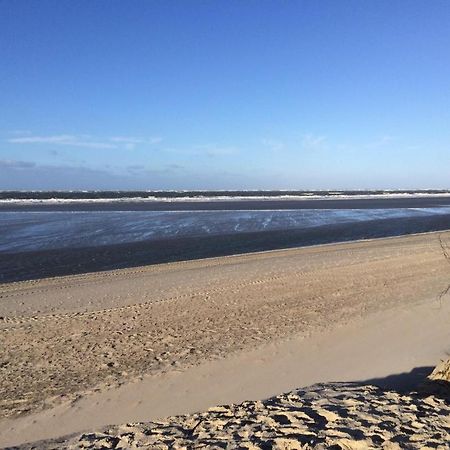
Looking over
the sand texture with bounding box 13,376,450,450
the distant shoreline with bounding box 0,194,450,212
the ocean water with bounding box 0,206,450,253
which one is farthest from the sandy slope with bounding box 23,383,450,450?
the distant shoreline with bounding box 0,194,450,212

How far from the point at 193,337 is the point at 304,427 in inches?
180

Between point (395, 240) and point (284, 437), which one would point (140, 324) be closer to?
point (284, 437)

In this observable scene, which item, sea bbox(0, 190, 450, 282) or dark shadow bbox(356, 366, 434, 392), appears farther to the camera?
sea bbox(0, 190, 450, 282)

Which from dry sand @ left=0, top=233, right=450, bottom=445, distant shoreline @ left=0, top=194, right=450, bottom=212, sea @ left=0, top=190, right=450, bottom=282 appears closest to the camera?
dry sand @ left=0, top=233, right=450, bottom=445

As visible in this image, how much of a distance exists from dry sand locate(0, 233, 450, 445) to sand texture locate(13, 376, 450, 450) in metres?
1.18

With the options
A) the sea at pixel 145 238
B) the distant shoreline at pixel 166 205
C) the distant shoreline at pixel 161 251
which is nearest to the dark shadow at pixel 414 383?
the distant shoreline at pixel 161 251

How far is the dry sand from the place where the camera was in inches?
252

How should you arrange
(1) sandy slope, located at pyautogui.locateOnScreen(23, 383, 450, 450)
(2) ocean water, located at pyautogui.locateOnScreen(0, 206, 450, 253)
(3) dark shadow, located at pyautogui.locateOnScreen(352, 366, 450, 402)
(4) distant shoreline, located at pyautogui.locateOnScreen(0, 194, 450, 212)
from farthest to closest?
1. (4) distant shoreline, located at pyautogui.locateOnScreen(0, 194, 450, 212)
2. (2) ocean water, located at pyautogui.locateOnScreen(0, 206, 450, 253)
3. (3) dark shadow, located at pyautogui.locateOnScreen(352, 366, 450, 402)
4. (1) sandy slope, located at pyautogui.locateOnScreen(23, 383, 450, 450)

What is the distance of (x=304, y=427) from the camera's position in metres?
4.41

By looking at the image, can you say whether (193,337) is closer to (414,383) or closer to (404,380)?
(404,380)

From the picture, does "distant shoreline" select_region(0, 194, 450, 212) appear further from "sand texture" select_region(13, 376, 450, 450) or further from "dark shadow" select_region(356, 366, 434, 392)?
"sand texture" select_region(13, 376, 450, 450)

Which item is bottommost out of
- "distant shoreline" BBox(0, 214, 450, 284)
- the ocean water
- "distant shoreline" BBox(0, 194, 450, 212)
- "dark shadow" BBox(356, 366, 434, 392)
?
"dark shadow" BBox(356, 366, 434, 392)

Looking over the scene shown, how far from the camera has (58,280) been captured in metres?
14.1

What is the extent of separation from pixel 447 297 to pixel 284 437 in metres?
9.12
